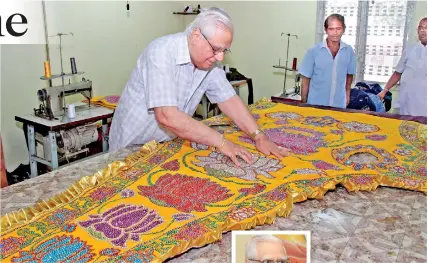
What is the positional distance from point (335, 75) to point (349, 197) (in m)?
2.29

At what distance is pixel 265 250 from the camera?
2.75ft

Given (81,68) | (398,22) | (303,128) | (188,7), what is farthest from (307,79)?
(188,7)

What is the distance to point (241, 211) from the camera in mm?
1426

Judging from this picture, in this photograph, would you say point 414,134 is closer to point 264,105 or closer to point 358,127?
point 358,127

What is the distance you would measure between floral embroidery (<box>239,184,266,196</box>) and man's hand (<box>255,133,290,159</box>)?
0.34 m

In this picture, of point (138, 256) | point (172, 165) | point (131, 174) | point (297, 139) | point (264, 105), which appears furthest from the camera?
point (264, 105)

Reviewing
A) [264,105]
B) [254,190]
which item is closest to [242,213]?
[254,190]

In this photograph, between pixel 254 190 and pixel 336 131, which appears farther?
pixel 336 131

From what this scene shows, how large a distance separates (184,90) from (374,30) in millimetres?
3875

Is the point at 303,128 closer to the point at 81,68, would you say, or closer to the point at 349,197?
the point at 349,197

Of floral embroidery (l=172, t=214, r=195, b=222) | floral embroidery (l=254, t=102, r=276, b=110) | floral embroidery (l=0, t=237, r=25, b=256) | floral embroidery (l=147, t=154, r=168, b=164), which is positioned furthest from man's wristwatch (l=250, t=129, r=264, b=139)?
floral embroidery (l=0, t=237, r=25, b=256)

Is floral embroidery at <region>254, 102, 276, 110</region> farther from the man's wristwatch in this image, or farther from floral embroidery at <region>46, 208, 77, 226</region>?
floral embroidery at <region>46, 208, 77, 226</region>

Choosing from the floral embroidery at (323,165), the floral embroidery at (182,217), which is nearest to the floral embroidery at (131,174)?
the floral embroidery at (182,217)

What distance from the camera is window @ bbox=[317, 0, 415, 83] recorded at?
5.05 m
